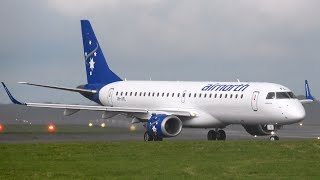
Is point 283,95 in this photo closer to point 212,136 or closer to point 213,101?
point 213,101

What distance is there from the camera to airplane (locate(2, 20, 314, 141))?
46312mm

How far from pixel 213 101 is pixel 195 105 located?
1.60 m

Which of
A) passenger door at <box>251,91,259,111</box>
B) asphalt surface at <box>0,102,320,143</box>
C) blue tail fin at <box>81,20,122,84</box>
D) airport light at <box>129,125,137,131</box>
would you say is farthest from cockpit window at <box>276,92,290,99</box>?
airport light at <box>129,125,137,131</box>

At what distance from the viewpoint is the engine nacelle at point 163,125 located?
4738 cm

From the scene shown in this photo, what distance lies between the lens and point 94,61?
196 feet

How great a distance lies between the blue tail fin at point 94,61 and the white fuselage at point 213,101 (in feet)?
7.90

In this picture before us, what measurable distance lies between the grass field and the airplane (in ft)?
25.4

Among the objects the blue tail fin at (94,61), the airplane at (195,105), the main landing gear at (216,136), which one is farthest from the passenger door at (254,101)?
the blue tail fin at (94,61)

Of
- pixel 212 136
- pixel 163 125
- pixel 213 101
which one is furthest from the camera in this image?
pixel 212 136

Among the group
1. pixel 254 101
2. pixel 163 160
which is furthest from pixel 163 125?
pixel 163 160

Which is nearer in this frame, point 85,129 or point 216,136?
point 216,136

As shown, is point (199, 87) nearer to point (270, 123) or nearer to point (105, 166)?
point (270, 123)

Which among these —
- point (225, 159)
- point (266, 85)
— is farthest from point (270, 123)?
point (225, 159)

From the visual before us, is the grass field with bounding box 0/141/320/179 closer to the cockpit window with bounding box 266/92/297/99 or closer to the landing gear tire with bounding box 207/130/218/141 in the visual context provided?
the cockpit window with bounding box 266/92/297/99
